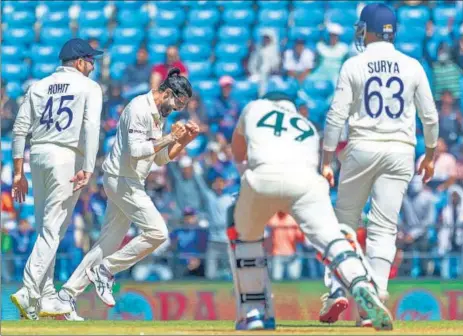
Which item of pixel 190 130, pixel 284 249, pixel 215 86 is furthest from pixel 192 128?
pixel 215 86

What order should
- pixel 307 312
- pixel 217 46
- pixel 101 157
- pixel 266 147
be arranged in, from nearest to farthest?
pixel 266 147
pixel 307 312
pixel 101 157
pixel 217 46

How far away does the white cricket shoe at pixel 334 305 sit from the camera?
11109mm

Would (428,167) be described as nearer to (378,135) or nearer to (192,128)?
(378,135)

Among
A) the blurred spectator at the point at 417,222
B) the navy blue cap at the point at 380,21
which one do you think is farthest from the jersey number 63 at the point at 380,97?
the blurred spectator at the point at 417,222

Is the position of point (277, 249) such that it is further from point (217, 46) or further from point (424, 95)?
point (217, 46)

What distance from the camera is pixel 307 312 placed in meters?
16.6

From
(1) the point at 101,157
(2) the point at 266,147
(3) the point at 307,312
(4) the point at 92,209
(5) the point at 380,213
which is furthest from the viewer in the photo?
(1) the point at 101,157

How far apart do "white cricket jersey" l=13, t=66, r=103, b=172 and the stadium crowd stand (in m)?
4.57

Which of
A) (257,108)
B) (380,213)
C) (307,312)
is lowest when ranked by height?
(307,312)

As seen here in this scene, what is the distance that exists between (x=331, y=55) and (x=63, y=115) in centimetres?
972

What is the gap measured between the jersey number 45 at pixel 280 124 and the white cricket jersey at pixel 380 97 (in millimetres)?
1057

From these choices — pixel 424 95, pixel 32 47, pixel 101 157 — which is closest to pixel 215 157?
pixel 101 157

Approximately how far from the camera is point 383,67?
37.1 feet

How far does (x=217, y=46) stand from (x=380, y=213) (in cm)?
1232
